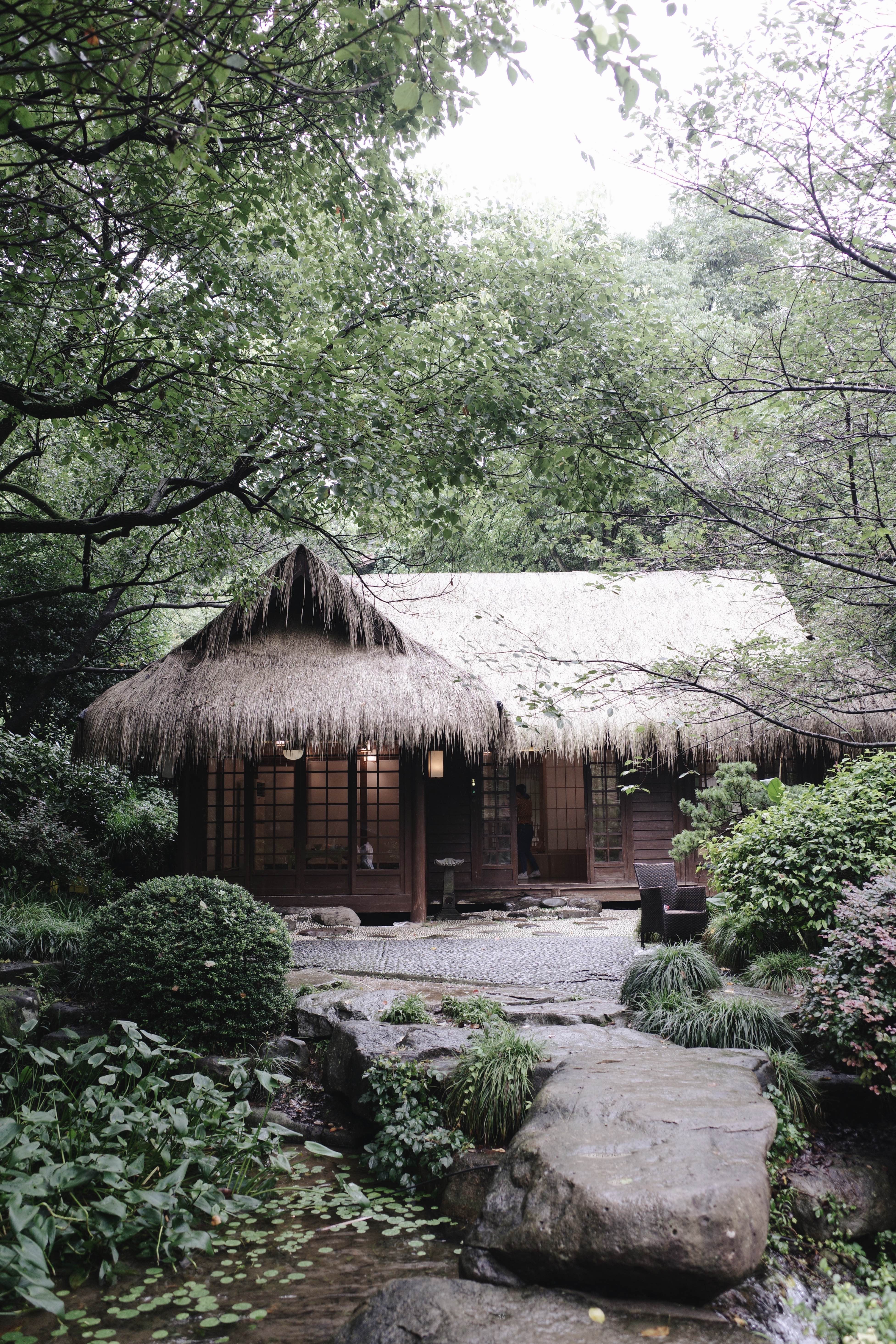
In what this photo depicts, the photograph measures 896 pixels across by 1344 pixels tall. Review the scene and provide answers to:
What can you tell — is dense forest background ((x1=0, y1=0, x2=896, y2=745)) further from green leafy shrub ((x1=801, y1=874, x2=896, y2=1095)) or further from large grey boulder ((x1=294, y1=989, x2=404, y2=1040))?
large grey boulder ((x1=294, y1=989, x2=404, y2=1040))

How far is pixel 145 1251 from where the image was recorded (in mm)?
3758

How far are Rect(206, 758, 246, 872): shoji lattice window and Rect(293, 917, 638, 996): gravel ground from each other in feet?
7.34

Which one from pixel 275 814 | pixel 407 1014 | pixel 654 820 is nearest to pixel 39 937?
pixel 407 1014

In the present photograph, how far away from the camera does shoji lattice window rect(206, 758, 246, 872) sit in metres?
11.5

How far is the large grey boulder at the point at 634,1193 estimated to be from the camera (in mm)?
3047

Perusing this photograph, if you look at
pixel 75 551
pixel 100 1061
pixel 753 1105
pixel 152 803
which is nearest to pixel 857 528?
pixel 753 1105

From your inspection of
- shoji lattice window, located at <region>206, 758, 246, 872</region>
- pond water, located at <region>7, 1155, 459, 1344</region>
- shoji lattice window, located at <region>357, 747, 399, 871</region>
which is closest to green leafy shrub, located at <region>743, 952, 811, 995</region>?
pond water, located at <region>7, 1155, 459, 1344</region>

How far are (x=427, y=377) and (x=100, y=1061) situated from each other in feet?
17.8

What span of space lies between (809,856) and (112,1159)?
4.83 m

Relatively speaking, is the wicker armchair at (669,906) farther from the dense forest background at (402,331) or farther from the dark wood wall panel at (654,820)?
the dark wood wall panel at (654,820)

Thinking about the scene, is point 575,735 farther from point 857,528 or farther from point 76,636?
point 76,636

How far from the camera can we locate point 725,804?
30.9 feet

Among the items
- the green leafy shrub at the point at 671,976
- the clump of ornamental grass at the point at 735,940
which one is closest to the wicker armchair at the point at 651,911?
the clump of ornamental grass at the point at 735,940

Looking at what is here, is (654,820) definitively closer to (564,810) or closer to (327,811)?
(327,811)
